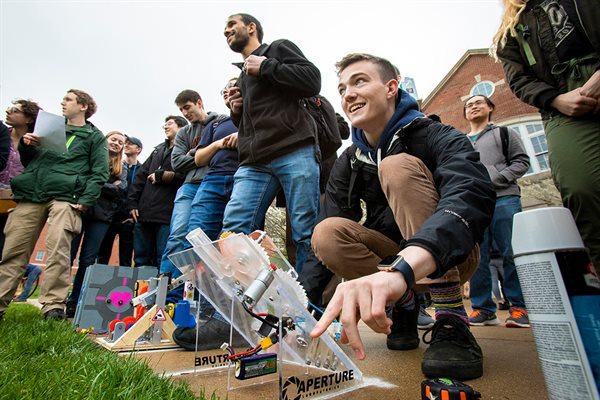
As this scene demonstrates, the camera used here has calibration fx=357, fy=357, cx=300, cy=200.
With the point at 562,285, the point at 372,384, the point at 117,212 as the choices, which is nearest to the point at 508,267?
the point at 372,384

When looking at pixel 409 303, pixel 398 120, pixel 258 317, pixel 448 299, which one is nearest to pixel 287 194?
pixel 398 120

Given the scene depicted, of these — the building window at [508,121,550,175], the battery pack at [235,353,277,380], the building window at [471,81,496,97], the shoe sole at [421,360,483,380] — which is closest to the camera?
the battery pack at [235,353,277,380]

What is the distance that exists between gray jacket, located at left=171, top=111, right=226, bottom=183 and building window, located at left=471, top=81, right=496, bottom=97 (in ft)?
53.9

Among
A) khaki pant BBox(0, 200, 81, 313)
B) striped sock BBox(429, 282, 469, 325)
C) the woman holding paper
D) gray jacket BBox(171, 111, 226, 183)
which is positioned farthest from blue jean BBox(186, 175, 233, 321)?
striped sock BBox(429, 282, 469, 325)

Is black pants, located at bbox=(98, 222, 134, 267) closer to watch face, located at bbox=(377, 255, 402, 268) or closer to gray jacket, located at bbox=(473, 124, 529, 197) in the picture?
gray jacket, located at bbox=(473, 124, 529, 197)

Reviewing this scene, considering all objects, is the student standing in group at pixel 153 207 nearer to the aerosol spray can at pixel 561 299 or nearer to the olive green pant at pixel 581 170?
the olive green pant at pixel 581 170

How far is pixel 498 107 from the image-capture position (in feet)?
52.8

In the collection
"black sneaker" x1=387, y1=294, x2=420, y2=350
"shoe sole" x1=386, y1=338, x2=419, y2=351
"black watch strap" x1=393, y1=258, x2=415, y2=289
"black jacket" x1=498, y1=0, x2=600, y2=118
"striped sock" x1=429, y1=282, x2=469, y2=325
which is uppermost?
"black jacket" x1=498, y1=0, x2=600, y2=118

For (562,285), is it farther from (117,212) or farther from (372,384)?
→ (117,212)

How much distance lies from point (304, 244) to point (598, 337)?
1.82 meters

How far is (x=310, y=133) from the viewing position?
2.66 metres

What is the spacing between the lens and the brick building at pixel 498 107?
13.1 metres

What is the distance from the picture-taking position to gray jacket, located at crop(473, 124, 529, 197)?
10.9ft

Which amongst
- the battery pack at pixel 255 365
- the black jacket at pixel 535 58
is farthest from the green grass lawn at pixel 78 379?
the black jacket at pixel 535 58
